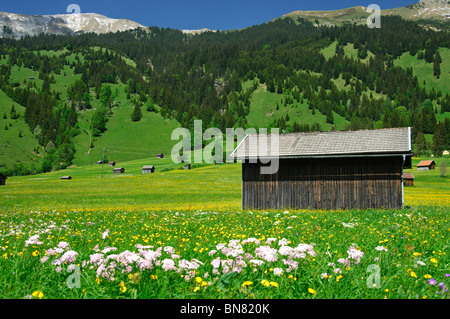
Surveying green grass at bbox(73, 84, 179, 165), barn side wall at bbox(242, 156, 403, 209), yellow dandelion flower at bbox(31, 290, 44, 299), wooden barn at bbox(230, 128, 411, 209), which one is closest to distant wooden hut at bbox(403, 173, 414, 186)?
wooden barn at bbox(230, 128, 411, 209)

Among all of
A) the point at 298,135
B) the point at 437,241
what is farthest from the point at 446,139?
the point at 437,241

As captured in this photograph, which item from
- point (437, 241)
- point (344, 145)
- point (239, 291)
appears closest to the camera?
point (239, 291)

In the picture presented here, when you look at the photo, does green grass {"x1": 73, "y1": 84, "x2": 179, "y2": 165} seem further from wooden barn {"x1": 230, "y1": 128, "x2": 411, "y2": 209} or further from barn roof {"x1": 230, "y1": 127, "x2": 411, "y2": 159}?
wooden barn {"x1": 230, "y1": 128, "x2": 411, "y2": 209}

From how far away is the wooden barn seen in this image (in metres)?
23.6

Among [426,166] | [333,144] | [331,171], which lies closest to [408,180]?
[426,166]

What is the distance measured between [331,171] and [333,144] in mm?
2670

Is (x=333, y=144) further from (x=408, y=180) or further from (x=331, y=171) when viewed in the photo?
(x=408, y=180)

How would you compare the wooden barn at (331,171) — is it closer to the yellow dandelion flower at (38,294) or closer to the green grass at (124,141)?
the yellow dandelion flower at (38,294)

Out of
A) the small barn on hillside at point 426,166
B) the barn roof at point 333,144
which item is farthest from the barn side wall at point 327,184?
the small barn on hillside at point 426,166

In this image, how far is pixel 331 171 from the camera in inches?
982
